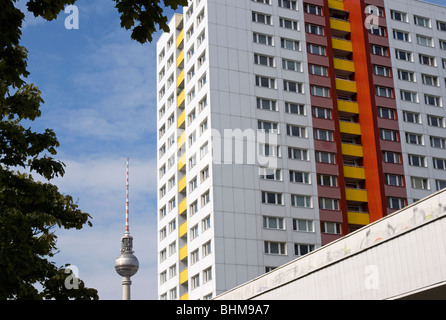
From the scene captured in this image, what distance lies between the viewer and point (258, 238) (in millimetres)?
62312

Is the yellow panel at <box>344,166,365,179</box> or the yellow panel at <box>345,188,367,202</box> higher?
the yellow panel at <box>344,166,365,179</box>

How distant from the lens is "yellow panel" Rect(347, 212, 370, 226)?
218ft

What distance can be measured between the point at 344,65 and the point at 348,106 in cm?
470

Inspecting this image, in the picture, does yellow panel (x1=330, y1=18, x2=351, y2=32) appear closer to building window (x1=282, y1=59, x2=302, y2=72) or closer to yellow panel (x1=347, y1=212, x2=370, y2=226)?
building window (x1=282, y1=59, x2=302, y2=72)

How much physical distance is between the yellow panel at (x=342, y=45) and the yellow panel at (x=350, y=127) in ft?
28.3

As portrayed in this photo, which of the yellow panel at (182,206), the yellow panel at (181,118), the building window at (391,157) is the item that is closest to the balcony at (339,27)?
the building window at (391,157)

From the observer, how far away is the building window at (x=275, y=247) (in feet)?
205

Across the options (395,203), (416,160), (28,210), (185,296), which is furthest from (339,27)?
(28,210)

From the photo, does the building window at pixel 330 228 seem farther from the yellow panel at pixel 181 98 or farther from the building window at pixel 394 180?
the yellow panel at pixel 181 98

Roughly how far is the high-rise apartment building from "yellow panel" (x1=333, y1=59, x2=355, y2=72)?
129 millimetres

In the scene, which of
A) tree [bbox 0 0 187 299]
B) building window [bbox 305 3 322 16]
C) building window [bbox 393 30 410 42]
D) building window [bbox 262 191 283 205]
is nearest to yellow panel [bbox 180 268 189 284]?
building window [bbox 262 191 283 205]
